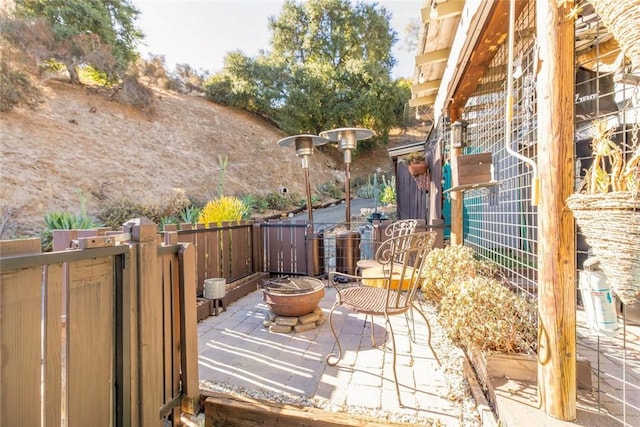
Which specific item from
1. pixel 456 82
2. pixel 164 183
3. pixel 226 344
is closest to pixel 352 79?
pixel 164 183

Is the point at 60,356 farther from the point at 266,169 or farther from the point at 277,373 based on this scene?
the point at 266,169

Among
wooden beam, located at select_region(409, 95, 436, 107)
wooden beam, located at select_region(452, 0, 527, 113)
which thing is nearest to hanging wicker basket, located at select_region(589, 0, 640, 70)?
wooden beam, located at select_region(452, 0, 527, 113)

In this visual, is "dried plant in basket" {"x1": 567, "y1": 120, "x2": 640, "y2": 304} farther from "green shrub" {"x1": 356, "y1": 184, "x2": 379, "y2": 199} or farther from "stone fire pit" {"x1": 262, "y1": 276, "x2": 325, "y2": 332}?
"green shrub" {"x1": 356, "y1": 184, "x2": 379, "y2": 199}

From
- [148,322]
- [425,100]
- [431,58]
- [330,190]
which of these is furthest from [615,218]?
[330,190]

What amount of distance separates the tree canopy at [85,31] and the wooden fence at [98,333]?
13892 millimetres

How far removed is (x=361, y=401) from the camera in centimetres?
168

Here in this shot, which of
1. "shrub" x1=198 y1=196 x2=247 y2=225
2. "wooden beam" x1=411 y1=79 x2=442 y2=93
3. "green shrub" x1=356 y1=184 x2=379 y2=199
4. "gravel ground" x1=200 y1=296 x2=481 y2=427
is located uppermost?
"wooden beam" x1=411 y1=79 x2=442 y2=93

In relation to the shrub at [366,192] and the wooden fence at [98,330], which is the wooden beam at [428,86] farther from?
the shrub at [366,192]

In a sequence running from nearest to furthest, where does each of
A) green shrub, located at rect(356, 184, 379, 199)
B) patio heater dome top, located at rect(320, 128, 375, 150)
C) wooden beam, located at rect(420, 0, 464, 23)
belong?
wooden beam, located at rect(420, 0, 464, 23) < patio heater dome top, located at rect(320, 128, 375, 150) < green shrub, located at rect(356, 184, 379, 199)

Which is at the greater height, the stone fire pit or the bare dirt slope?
the bare dirt slope

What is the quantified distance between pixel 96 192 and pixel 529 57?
33.4ft

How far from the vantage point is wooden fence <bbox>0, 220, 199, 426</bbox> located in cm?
92

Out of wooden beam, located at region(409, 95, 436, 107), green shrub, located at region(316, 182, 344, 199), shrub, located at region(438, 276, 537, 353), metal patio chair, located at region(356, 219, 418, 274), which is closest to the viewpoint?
shrub, located at region(438, 276, 537, 353)

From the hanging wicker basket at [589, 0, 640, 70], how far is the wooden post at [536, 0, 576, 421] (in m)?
0.38
